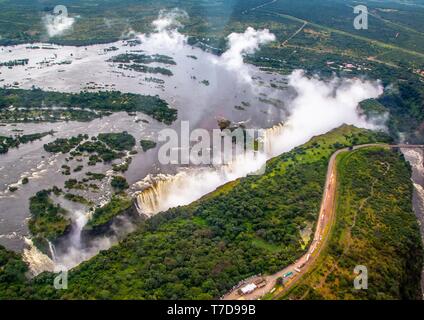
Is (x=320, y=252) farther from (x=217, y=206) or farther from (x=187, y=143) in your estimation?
(x=187, y=143)

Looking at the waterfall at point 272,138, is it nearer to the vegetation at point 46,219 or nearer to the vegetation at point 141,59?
the vegetation at point 46,219

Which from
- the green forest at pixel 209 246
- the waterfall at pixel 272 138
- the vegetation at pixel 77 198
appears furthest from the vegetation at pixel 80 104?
the green forest at pixel 209 246

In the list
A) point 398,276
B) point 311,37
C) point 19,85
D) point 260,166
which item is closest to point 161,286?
point 398,276

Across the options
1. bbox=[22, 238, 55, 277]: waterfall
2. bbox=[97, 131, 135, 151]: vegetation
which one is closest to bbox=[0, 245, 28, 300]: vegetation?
bbox=[22, 238, 55, 277]: waterfall

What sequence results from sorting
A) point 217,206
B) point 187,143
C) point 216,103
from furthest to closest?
point 216,103 < point 187,143 < point 217,206

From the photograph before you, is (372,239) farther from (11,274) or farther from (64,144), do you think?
(64,144)

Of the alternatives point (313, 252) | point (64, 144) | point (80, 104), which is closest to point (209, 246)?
point (313, 252)
